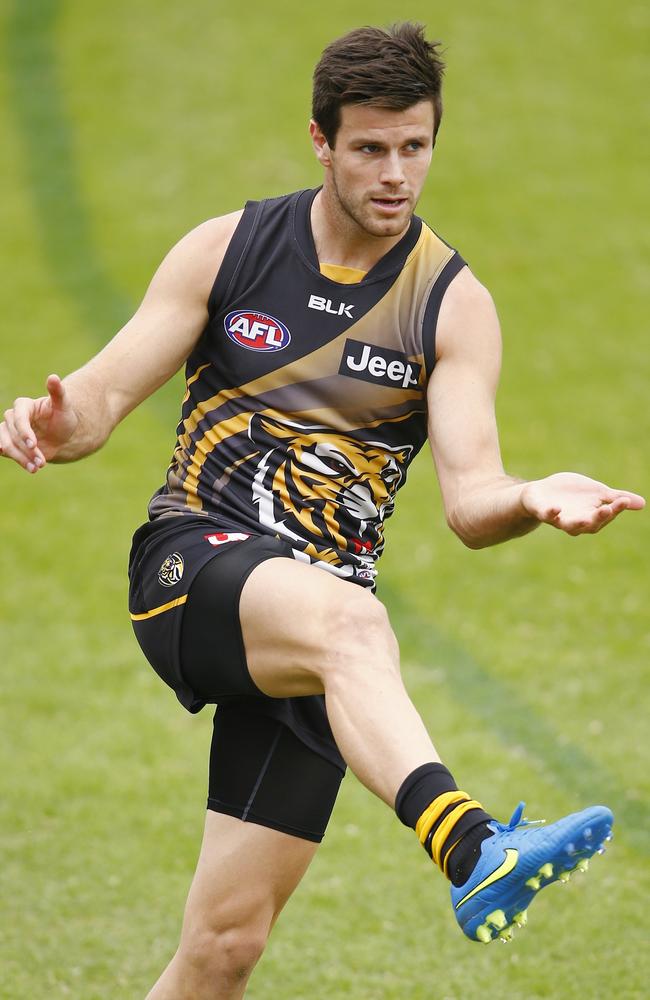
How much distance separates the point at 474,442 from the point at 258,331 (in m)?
0.72

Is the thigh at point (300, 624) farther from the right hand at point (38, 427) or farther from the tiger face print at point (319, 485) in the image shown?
the right hand at point (38, 427)

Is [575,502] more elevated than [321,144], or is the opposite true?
[321,144]

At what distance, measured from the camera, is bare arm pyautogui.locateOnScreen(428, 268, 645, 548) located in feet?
10.6

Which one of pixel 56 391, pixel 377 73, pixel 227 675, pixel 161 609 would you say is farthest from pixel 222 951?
pixel 377 73

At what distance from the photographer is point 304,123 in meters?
15.0

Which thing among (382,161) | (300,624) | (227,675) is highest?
(382,161)

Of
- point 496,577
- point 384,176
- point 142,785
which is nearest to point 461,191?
point 496,577

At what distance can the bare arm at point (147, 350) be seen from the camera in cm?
379

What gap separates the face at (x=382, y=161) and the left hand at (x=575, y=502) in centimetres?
95

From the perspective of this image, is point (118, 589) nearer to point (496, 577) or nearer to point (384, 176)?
point (496, 577)

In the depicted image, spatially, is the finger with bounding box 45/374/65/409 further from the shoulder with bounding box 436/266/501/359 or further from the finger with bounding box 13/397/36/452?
the shoulder with bounding box 436/266/501/359

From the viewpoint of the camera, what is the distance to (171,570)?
372 cm

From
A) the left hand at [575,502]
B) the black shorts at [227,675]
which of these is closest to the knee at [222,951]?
the black shorts at [227,675]

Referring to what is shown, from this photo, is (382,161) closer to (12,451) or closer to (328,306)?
(328,306)
